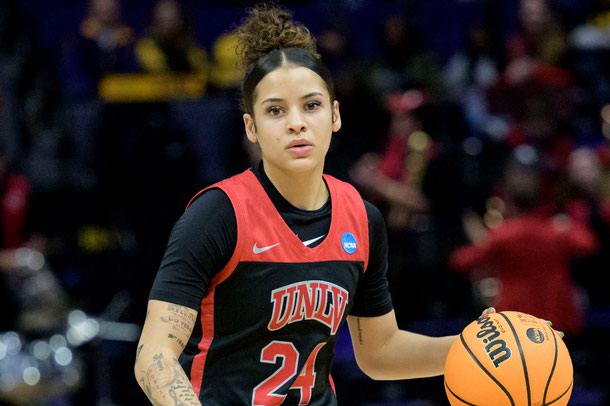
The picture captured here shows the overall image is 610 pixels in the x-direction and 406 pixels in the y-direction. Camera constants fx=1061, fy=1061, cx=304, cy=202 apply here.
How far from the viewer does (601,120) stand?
9.31m

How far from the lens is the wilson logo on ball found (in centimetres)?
341

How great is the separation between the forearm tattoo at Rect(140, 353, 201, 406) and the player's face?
0.80 m

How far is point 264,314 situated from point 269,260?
0.18 meters

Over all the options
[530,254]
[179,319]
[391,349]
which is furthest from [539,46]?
[179,319]

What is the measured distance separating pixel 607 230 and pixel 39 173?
487 centimetres

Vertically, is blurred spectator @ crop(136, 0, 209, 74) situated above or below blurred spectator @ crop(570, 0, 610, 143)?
above

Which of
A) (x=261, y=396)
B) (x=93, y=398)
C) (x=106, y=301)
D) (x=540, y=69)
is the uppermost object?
(x=540, y=69)

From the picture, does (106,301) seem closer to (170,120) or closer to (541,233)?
(170,120)

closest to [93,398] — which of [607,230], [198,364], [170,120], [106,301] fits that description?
[106,301]

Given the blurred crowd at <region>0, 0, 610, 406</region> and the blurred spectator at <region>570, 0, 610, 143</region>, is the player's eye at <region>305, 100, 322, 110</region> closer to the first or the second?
the blurred crowd at <region>0, 0, 610, 406</region>

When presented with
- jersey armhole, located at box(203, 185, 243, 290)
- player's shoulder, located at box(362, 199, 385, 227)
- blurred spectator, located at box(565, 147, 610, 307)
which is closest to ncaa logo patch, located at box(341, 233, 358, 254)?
player's shoulder, located at box(362, 199, 385, 227)

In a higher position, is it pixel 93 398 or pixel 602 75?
pixel 602 75

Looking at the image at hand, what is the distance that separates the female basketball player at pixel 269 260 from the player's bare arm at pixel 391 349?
0.33 m

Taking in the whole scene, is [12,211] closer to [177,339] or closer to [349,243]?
[349,243]
